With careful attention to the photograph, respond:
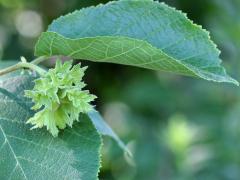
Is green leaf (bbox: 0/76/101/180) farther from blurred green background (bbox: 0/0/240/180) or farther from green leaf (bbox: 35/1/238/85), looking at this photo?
blurred green background (bbox: 0/0/240/180)

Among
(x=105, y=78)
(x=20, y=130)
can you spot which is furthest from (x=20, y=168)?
(x=105, y=78)

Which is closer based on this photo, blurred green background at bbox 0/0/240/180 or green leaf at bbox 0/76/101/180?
green leaf at bbox 0/76/101/180

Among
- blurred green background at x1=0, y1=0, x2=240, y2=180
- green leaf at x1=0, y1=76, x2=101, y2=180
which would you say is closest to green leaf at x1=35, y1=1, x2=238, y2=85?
green leaf at x1=0, y1=76, x2=101, y2=180

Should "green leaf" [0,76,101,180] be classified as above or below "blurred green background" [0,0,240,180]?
below

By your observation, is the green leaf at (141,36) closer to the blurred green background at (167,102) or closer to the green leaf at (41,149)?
the green leaf at (41,149)

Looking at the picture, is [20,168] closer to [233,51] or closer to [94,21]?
[94,21]

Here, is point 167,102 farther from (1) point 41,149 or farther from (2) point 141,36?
(1) point 41,149

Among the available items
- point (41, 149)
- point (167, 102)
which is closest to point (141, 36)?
point (41, 149)
